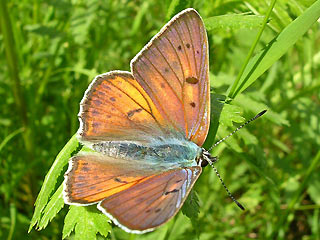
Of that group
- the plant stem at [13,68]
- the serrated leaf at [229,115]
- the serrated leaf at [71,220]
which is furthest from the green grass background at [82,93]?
the serrated leaf at [71,220]

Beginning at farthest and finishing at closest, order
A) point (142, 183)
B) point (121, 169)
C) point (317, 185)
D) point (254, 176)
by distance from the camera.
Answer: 1. point (254, 176)
2. point (317, 185)
3. point (121, 169)
4. point (142, 183)

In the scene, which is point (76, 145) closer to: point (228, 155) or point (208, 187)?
point (208, 187)

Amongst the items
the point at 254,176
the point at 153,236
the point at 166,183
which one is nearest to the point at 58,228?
the point at 153,236

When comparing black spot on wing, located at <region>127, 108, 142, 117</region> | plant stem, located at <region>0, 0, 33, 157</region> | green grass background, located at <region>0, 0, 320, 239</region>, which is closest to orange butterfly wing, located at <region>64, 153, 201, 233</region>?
black spot on wing, located at <region>127, 108, 142, 117</region>

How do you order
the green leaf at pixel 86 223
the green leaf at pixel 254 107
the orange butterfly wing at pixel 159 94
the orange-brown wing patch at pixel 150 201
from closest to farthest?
1. the orange-brown wing patch at pixel 150 201
2. the green leaf at pixel 86 223
3. the orange butterfly wing at pixel 159 94
4. the green leaf at pixel 254 107

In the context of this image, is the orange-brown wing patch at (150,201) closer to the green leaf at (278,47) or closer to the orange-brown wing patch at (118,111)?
the orange-brown wing patch at (118,111)

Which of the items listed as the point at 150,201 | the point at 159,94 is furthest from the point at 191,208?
the point at 159,94

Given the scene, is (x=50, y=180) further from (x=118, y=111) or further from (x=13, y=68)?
(x=13, y=68)
